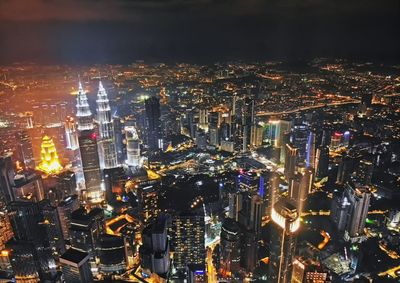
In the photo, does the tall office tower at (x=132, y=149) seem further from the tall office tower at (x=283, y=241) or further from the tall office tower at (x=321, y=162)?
the tall office tower at (x=283, y=241)

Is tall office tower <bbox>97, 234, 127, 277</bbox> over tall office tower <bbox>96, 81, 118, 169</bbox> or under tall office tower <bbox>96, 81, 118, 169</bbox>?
under

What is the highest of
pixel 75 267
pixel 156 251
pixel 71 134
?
pixel 71 134

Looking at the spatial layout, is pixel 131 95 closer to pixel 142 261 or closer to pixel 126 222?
pixel 126 222

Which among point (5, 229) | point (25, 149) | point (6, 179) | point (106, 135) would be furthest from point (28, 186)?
point (106, 135)

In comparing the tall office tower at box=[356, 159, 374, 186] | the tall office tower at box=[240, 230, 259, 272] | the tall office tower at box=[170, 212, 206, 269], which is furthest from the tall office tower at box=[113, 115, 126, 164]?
the tall office tower at box=[356, 159, 374, 186]

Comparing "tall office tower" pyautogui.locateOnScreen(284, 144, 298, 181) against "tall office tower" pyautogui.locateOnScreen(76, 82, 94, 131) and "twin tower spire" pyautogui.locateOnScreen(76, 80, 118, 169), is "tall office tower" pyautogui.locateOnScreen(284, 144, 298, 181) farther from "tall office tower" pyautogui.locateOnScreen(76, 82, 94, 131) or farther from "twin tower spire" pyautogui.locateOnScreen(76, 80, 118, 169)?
"tall office tower" pyautogui.locateOnScreen(76, 82, 94, 131)

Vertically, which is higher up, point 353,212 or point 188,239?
point 353,212

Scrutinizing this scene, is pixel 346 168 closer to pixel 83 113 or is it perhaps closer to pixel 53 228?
pixel 53 228
